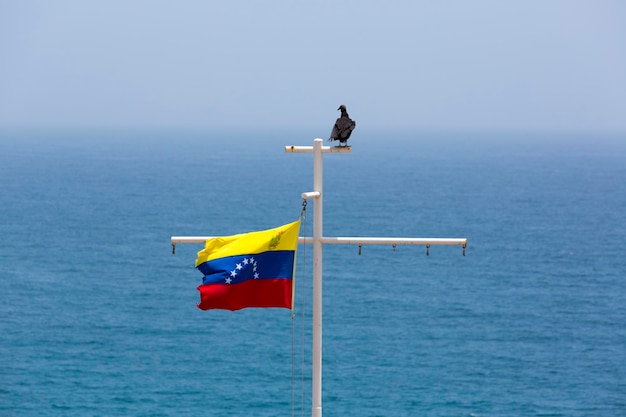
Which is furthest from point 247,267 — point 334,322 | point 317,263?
point 334,322

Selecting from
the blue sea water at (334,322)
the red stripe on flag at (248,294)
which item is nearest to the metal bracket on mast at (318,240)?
the red stripe on flag at (248,294)

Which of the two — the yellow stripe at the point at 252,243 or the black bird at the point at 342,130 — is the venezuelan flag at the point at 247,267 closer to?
the yellow stripe at the point at 252,243

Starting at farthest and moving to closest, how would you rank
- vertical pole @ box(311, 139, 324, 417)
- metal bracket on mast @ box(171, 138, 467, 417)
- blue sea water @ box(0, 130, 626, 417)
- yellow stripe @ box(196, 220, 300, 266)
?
blue sea water @ box(0, 130, 626, 417), yellow stripe @ box(196, 220, 300, 266), vertical pole @ box(311, 139, 324, 417), metal bracket on mast @ box(171, 138, 467, 417)

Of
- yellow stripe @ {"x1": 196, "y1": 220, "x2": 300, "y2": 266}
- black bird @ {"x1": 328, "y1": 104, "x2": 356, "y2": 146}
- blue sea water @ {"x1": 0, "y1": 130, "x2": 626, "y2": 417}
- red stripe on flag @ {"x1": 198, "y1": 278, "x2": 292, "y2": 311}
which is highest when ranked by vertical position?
black bird @ {"x1": 328, "y1": 104, "x2": 356, "y2": 146}

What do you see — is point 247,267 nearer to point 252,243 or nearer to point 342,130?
point 252,243

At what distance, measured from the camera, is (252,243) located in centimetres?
1808

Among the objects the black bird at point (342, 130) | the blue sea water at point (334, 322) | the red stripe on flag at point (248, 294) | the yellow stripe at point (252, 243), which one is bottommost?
the blue sea water at point (334, 322)

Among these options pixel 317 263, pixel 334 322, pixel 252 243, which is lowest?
pixel 334 322

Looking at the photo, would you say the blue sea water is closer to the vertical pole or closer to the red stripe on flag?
the red stripe on flag

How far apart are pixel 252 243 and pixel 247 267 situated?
14.4 inches

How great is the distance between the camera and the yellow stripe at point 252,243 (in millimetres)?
17922

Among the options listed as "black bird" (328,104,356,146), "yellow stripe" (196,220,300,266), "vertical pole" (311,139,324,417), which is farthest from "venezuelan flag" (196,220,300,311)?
"black bird" (328,104,356,146)

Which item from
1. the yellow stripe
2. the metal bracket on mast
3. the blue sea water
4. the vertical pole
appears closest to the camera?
the metal bracket on mast

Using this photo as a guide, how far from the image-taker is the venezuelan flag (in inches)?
706
